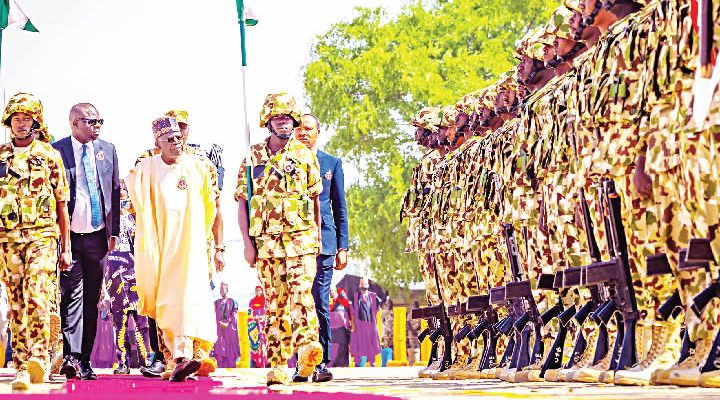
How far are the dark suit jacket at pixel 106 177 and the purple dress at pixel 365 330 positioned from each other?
49.9ft

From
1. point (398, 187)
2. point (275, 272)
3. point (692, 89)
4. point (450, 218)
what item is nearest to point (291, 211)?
point (275, 272)

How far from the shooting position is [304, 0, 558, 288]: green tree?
32.6 m

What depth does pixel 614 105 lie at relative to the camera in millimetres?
8352

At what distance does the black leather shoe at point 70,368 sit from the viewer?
12.2 m

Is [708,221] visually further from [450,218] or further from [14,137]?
[450,218]

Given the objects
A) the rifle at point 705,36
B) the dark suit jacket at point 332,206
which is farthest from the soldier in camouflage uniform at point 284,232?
the rifle at point 705,36

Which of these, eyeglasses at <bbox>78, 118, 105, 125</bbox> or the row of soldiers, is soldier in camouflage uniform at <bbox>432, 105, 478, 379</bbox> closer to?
the row of soldiers

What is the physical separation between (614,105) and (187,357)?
3.96m

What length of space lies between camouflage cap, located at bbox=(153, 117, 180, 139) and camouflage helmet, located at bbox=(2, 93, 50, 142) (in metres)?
0.82

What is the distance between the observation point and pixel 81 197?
12.7m

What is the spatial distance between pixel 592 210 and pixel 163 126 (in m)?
3.73

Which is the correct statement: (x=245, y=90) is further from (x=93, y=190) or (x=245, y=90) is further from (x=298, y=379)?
(x=298, y=379)

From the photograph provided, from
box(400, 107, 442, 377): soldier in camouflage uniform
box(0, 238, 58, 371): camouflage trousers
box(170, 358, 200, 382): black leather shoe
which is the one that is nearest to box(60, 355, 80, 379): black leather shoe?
box(0, 238, 58, 371): camouflage trousers

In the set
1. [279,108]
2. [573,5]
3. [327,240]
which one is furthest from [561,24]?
[327,240]
